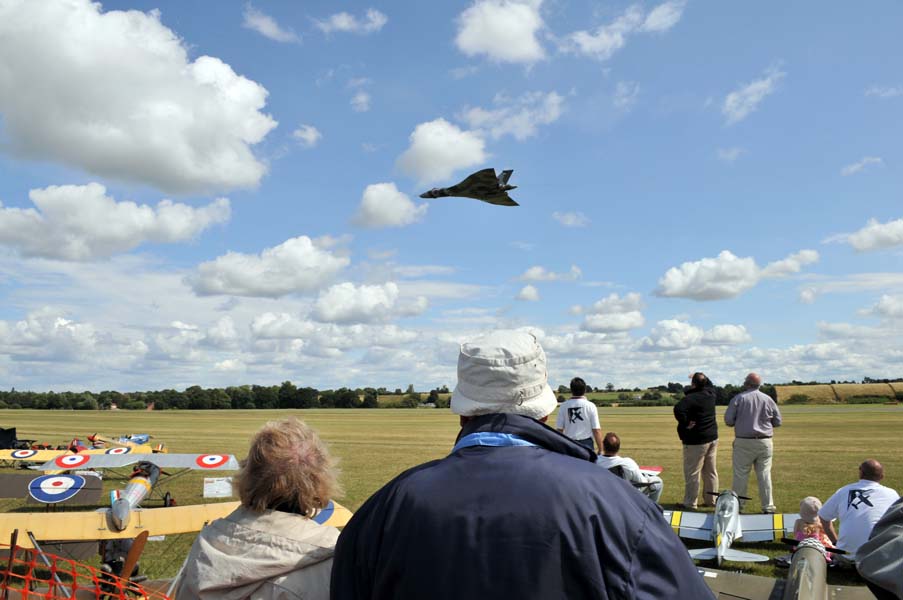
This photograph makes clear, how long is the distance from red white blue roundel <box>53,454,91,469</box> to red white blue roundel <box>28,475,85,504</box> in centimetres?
258

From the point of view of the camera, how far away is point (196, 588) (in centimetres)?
226

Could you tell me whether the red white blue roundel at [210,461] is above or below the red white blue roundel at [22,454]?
above

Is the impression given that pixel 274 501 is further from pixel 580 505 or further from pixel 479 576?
pixel 580 505

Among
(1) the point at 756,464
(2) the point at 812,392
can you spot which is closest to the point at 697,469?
Result: (1) the point at 756,464

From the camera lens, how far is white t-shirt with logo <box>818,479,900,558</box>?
6371 mm

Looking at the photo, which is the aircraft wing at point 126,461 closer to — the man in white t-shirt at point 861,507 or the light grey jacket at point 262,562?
the man in white t-shirt at point 861,507

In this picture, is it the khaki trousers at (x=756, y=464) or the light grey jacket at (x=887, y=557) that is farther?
the khaki trousers at (x=756, y=464)

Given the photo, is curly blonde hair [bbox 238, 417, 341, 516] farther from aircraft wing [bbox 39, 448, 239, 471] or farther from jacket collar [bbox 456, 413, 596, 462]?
aircraft wing [bbox 39, 448, 239, 471]

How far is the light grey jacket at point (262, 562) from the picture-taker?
2213 millimetres

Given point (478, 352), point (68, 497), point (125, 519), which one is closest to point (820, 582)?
point (478, 352)

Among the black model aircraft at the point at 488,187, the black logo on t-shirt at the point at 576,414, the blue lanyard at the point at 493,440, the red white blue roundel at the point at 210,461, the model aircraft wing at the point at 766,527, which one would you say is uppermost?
the black model aircraft at the point at 488,187

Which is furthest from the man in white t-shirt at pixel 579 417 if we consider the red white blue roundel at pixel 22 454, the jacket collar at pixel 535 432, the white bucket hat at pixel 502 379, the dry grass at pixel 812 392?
the dry grass at pixel 812 392

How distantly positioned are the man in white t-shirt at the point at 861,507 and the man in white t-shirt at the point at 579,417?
3077 millimetres

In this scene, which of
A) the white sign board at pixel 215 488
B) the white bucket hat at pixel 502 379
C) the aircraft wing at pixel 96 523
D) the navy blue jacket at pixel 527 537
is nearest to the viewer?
the navy blue jacket at pixel 527 537
